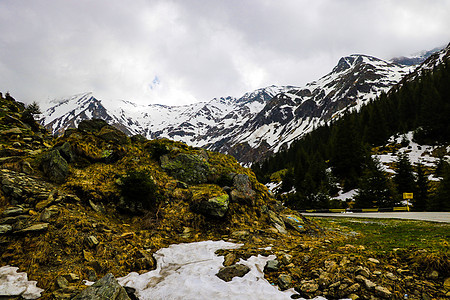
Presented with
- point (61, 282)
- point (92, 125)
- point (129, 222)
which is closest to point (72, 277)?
point (61, 282)

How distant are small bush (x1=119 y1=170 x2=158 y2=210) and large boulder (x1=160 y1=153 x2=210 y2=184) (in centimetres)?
249

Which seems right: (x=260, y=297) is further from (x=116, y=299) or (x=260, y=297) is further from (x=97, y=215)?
(x=97, y=215)

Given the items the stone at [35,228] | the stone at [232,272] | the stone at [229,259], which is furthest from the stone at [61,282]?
the stone at [229,259]

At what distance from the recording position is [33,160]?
8.04 m

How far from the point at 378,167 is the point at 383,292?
33734mm

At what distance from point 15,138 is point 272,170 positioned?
286ft

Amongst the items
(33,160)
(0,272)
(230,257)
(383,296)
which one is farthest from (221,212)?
(33,160)

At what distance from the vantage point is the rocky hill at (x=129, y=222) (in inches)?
163

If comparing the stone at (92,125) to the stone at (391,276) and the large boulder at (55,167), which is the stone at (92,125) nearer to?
the large boulder at (55,167)

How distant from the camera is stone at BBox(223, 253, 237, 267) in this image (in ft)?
17.2

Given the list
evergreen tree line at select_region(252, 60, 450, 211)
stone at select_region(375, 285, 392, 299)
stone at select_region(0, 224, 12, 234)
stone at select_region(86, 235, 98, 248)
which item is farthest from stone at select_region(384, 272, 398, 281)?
evergreen tree line at select_region(252, 60, 450, 211)

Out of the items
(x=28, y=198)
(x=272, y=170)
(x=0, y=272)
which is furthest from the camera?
(x=272, y=170)

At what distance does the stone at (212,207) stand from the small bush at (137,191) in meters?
1.86

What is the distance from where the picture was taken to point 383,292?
3600 mm
